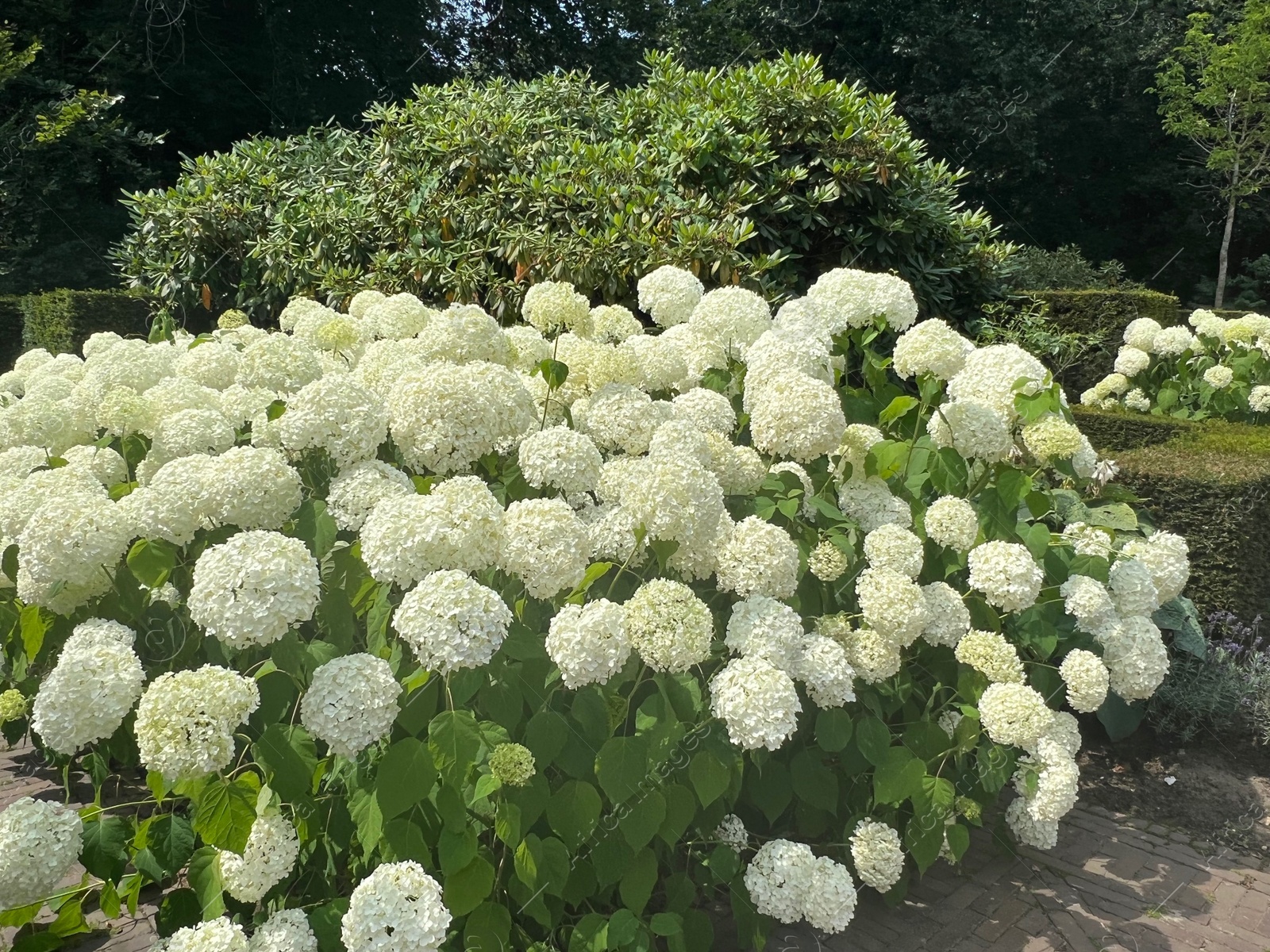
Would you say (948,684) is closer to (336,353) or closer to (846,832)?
(846,832)

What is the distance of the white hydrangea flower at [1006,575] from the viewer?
2951 mm

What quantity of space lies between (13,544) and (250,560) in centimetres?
119

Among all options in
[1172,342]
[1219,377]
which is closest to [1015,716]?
[1219,377]

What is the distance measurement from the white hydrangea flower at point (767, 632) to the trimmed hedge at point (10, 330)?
633 inches

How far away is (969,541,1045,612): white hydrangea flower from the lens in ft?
9.68

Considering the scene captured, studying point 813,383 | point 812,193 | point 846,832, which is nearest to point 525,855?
point 846,832

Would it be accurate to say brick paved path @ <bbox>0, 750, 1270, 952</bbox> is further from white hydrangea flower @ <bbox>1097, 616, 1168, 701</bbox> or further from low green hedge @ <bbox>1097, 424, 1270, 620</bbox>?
low green hedge @ <bbox>1097, 424, 1270, 620</bbox>

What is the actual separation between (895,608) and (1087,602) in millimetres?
842

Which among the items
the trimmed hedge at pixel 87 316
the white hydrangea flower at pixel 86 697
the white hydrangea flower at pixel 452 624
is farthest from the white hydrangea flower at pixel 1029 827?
the trimmed hedge at pixel 87 316

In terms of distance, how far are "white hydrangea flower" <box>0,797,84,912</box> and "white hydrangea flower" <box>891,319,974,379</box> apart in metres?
2.77

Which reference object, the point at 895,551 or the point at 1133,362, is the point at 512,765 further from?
the point at 1133,362

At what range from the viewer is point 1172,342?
714 cm

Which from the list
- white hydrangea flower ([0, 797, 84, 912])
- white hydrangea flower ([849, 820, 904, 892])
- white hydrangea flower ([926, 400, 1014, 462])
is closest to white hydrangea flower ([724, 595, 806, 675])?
white hydrangea flower ([849, 820, 904, 892])

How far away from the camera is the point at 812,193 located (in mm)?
5500
